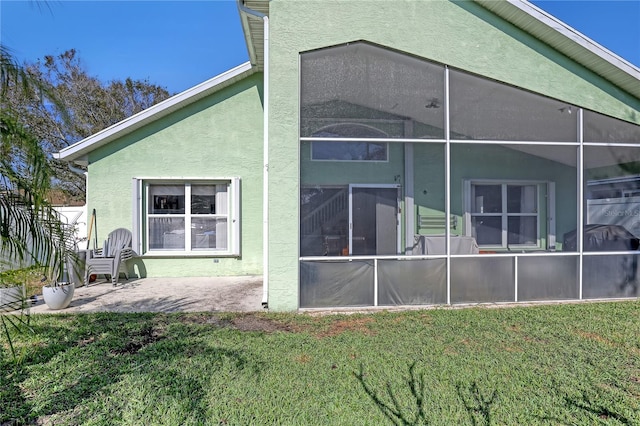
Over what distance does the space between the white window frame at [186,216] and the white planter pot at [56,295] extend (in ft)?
8.25

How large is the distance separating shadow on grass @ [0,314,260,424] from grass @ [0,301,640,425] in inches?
0.6

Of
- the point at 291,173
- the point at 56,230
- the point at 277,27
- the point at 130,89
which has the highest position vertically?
the point at 130,89

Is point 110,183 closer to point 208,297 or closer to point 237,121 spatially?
point 237,121

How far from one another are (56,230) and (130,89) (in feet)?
69.0

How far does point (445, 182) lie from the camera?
612 cm

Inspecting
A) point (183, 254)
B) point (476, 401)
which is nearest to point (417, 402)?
point (476, 401)

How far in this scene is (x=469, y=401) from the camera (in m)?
2.95

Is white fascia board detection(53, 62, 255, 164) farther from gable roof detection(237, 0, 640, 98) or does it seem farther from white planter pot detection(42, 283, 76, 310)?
white planter pot detection(42, 283, 76, 310)

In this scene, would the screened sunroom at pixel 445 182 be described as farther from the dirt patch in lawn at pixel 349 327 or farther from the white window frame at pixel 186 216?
the white window frame at pixel 186 216

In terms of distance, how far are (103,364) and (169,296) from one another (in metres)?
2.91

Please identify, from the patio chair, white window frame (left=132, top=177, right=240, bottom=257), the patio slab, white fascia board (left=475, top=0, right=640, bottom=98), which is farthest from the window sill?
white fascia board (left=475, top=0, right=640, bottom=98)

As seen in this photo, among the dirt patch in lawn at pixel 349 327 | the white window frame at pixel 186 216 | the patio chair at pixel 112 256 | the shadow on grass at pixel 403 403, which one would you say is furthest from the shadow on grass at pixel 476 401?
the patio chair at pixel 112 256

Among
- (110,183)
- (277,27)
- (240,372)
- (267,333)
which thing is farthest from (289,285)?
(110,183)

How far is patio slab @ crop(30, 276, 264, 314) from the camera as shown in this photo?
5723 millimetres
